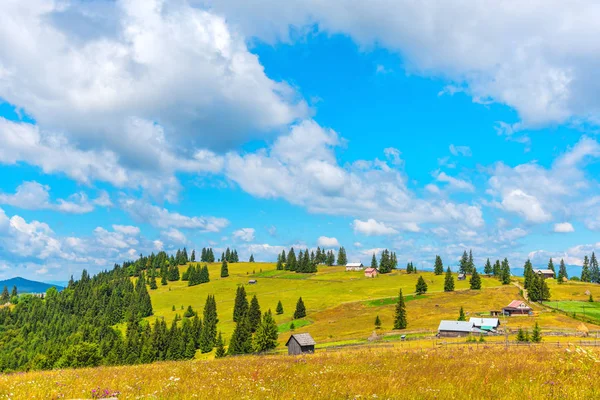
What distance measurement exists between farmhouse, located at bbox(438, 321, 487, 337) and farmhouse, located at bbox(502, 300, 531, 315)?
3123cm

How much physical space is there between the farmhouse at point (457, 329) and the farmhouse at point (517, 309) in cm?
3123

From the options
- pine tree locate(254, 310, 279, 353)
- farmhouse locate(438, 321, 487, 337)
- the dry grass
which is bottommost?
pine tree locate(254, 310, 279, 353)

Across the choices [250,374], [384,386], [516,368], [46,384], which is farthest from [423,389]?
[46,384]

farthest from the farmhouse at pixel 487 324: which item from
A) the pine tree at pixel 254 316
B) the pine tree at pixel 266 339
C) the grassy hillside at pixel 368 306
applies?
the pine tree at pixel 254 316

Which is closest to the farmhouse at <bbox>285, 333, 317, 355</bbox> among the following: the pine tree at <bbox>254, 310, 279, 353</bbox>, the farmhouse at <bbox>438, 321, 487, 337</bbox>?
the pine tree at <bbox>254, 310, 279, 353</bbox>

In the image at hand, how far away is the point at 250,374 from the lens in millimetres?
12383

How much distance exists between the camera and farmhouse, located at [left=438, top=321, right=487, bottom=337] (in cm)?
9650

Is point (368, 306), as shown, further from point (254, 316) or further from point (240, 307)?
point (240, 307)

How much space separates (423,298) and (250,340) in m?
75.0

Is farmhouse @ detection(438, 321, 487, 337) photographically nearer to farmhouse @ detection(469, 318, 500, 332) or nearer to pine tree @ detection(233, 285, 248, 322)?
farmhouse @ detection(469, 318, 500, 332)

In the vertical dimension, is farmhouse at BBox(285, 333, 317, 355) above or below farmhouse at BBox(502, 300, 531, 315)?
above

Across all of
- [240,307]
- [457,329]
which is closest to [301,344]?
[457,329]

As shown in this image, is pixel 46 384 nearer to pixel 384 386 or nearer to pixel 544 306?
pixel 384 386

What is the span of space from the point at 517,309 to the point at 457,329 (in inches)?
1572
